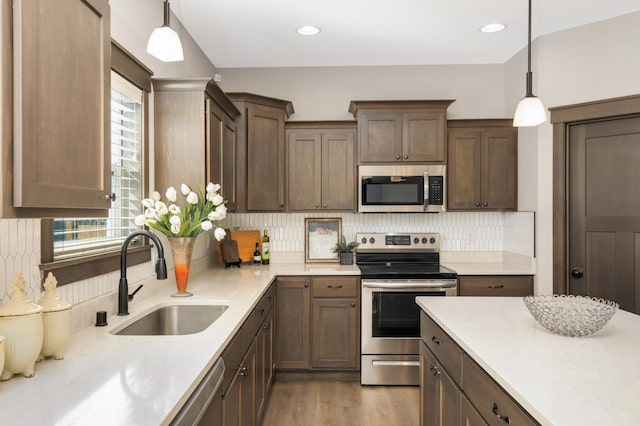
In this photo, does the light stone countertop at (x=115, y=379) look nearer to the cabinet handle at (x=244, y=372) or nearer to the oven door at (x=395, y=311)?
the cabinet handle at (x=244, y=372)

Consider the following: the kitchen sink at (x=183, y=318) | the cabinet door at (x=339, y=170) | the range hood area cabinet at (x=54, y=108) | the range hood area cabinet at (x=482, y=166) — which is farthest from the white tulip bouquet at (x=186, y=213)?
the range hood area cabinet at (x=482, y=166)

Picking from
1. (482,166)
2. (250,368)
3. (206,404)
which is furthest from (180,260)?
(482,166)

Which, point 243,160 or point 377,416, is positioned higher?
point 243,160

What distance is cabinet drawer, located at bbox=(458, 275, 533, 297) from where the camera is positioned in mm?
3639

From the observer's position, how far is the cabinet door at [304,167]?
3992 mm

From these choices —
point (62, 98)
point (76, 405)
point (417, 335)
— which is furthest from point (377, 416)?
point (62, 98)

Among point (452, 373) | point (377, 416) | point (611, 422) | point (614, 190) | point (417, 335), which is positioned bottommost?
point (377, 416)

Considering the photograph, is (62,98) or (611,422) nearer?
(611,422)

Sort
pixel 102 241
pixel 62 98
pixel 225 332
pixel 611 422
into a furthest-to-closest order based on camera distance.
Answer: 1. pixel 102 241
2. pixel 225 332
3. pixel 62 98
4. pixel 611 422

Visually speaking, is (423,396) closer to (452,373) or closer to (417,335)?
(452,373)

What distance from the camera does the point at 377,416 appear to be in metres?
3.06

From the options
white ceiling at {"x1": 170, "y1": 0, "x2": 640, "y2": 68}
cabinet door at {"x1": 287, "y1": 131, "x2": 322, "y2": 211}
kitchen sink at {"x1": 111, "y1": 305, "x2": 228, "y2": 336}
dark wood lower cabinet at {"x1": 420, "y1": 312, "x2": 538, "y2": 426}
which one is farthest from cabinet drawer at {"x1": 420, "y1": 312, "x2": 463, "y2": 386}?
white ceiling at {"x1": 170, "y1": 0, "x2": 640, "y2": 68}

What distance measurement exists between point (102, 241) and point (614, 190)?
350 centimetres

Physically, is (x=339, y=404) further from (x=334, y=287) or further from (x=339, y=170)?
(x=339, y=170)
